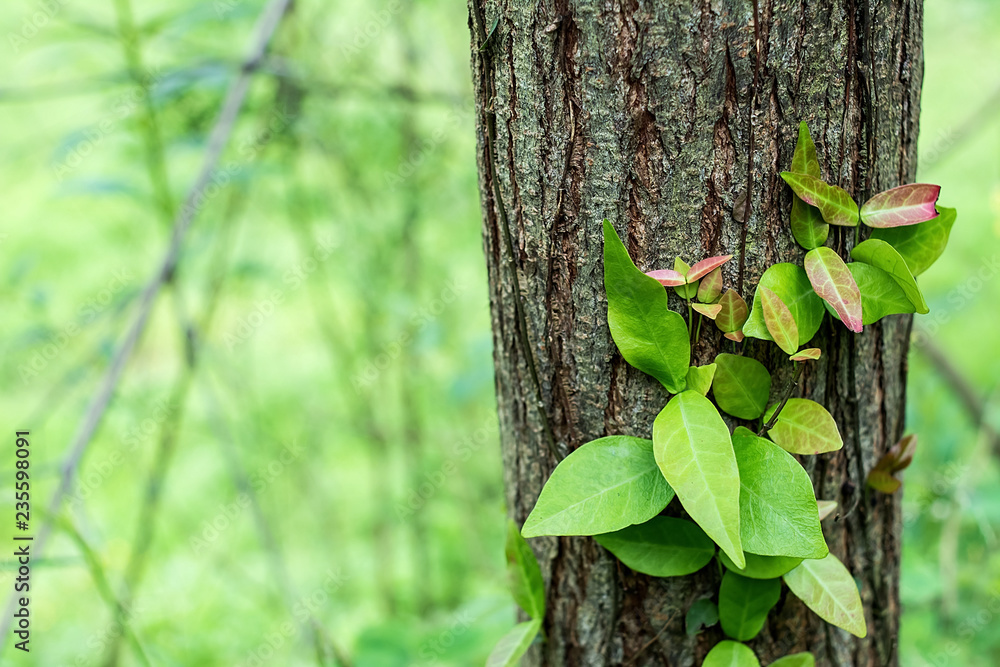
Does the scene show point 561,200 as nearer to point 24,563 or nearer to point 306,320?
point 24,563

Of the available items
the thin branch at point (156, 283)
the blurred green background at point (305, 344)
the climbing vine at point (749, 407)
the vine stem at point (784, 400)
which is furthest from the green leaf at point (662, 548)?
the thin branch at point (156, 283)

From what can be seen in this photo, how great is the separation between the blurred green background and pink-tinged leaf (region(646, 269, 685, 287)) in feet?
2.12

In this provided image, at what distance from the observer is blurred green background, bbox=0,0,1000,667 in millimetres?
1353

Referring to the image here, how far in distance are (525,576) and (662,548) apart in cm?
16

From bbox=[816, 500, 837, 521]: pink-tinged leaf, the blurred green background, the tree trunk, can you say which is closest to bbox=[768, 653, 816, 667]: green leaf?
the tree trunk

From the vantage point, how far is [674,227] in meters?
0.53

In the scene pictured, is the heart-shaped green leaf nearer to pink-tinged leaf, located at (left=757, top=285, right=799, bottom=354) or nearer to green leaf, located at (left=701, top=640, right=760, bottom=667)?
pink-tinged leaf, located at (left=757, top=285, right=799, bottom=354)

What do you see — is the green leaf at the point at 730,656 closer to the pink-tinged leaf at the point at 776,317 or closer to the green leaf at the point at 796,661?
the green leaf at the point at 796,661

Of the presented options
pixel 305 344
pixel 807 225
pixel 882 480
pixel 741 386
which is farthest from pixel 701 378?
pixel 305 344

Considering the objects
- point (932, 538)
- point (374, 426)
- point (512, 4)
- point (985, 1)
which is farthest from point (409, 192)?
point (985, 1)

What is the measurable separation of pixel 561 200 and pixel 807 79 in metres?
0.20

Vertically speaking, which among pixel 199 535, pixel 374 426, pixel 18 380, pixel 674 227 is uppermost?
pixel 674 227

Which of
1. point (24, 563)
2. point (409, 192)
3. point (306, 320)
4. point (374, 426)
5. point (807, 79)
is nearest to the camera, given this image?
point (807, 79)

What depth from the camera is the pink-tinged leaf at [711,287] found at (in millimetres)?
518
